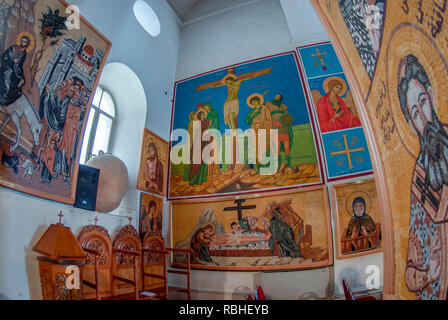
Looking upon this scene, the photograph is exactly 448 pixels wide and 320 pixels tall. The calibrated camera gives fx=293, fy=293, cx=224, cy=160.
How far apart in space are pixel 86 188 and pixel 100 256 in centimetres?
119

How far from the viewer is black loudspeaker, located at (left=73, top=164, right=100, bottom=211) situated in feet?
16.2

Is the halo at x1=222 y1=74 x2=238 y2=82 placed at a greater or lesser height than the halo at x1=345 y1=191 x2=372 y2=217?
greater

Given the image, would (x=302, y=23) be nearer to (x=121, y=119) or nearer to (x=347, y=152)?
(x=347, y=152)

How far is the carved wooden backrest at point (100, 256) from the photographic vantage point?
4.75 m

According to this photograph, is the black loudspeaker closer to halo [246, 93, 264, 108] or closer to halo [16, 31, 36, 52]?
halo [16, 31, 36, 52]

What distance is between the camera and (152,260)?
251 inches

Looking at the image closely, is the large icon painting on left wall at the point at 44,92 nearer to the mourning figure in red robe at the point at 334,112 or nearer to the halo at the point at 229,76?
the halo at the point at 229,76

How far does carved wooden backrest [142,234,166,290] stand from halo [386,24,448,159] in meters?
5.44

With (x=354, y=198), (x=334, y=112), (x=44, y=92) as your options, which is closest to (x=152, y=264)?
(x=44, y=92)

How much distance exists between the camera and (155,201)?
695 centimetres

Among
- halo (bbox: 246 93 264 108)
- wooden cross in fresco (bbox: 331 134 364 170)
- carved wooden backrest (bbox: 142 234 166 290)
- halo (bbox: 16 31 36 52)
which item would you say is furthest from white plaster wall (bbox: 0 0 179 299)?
wooden cross in fresco (bbox: 331 134 364 170)

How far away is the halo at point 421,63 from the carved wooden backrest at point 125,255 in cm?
498
